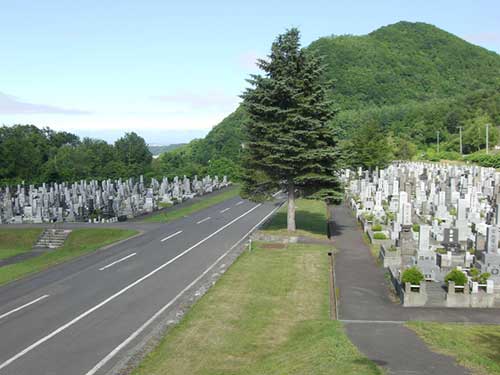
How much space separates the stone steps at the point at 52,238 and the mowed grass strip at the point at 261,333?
64.2 ft

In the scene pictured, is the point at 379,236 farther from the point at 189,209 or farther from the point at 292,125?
the point at 189,209

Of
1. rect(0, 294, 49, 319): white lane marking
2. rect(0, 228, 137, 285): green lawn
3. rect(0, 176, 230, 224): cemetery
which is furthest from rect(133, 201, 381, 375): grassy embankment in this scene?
rect(0, 176, 230, 224): cemetery

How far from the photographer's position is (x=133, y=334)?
15250 millimetres

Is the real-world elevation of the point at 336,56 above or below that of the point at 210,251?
above

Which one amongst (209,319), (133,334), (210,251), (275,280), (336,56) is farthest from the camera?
(336,56)

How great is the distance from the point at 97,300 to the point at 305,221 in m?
21.8

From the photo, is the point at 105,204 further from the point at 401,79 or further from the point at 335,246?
the point at 401,79

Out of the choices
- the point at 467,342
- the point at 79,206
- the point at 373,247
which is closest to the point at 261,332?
the point at 467,342

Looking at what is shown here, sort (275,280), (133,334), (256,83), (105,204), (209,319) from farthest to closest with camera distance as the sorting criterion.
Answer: (105,204) → (256,83) → (275,280) → (209,319) → (133,334)

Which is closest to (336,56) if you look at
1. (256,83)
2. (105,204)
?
(105,204)

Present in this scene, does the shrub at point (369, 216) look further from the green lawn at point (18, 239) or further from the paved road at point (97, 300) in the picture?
the green lawn at point (18, 239)

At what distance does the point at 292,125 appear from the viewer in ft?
96.5

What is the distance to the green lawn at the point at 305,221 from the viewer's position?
31906mm

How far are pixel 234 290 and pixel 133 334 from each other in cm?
547
